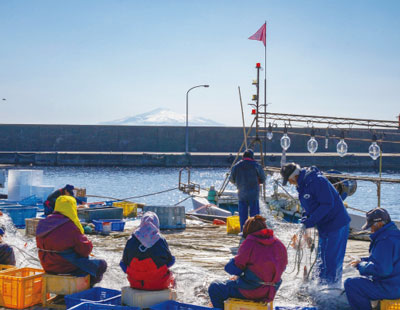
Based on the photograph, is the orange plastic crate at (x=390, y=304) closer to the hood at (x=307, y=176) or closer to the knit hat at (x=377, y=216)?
the knit hat at (x=377, y=216)

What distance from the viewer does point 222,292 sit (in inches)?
179

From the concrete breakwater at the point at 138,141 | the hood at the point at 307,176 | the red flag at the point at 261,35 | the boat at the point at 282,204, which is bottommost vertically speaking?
the boat at the point at 282,204

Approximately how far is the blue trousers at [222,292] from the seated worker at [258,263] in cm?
1

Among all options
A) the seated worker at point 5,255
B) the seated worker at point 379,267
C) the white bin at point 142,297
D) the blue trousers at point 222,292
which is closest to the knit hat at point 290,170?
the seated worker at point 379,267

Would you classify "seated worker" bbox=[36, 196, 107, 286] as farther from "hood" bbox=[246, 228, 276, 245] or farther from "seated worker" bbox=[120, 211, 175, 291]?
"hood" bbox=[246, 228, 276, 245]

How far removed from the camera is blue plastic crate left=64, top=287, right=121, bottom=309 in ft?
15.4

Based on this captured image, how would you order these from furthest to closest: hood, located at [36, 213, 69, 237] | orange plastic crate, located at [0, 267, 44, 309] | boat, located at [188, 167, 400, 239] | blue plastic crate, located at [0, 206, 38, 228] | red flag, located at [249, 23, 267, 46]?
red flag, located at [249, 23, 267, 46] → blue plastic crate, located at [0, 206, 38, 228] → boat, located at [188, 167, 400, 239] → hood, located at [36, 213, 69, 237] → orange plastic crate, located at [0, 267, 44, 309]

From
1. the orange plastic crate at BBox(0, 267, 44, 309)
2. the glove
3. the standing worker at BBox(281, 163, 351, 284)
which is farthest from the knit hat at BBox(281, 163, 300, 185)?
the orange plastic crate at BBox(0, 267, 44, 309)

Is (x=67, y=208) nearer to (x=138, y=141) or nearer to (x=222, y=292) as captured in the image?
(x=222, y=292)

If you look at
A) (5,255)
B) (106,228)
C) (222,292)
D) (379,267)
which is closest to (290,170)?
(379,267)

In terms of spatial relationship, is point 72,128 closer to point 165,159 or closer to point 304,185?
point 165,159

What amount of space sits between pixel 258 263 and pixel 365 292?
109cm

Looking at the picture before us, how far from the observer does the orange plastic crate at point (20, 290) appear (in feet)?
16.3

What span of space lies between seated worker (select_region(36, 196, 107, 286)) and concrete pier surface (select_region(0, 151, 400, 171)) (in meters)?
45.6
